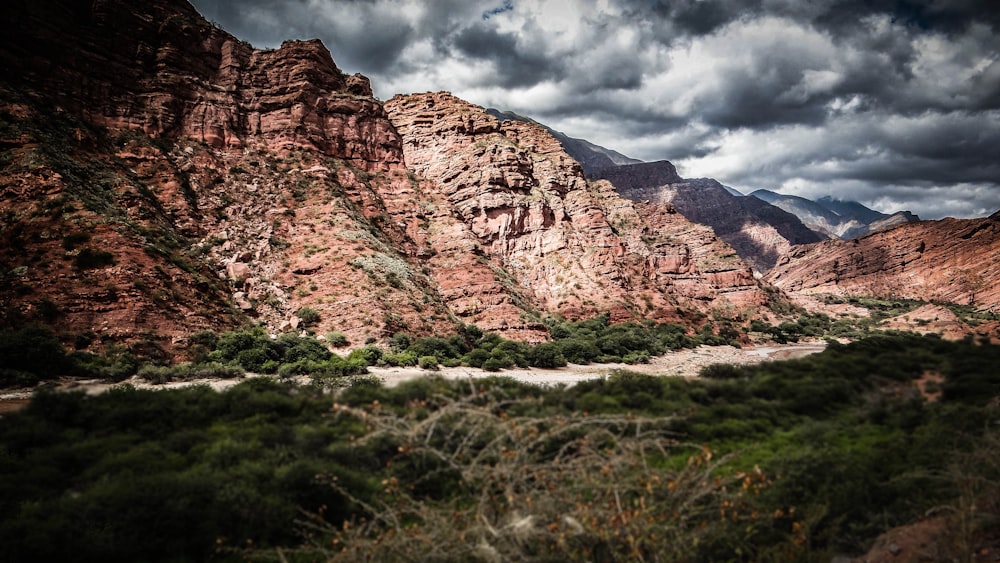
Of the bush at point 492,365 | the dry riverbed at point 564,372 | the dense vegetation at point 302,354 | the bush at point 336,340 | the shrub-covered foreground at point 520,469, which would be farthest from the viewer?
the bush at point 492,365

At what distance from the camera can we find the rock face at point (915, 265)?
242 ft

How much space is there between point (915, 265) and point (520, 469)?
120200 mm

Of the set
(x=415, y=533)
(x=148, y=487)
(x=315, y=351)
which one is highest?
(x=415, y=533)

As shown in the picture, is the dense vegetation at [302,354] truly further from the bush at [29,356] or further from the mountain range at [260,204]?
the mountain range at [260,204]

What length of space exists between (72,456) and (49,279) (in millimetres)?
19236

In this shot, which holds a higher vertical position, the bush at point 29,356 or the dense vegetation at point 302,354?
the bush at point 29,356

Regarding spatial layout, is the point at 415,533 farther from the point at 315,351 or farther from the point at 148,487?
the point at 315,351

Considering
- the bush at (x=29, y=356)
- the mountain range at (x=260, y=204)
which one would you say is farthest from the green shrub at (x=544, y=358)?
the bush at (x=29, y=356)

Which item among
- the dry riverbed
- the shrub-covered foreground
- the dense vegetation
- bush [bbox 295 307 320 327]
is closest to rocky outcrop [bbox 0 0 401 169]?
bush [bbox 295 307 320 327]

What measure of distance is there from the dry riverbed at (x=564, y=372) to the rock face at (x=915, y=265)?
46.6m

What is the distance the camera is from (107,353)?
788 inches

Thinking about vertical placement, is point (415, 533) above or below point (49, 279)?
below

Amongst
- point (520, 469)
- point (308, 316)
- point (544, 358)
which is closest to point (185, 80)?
point (308, 316)

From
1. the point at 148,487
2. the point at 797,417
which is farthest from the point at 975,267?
the point at 148,487
